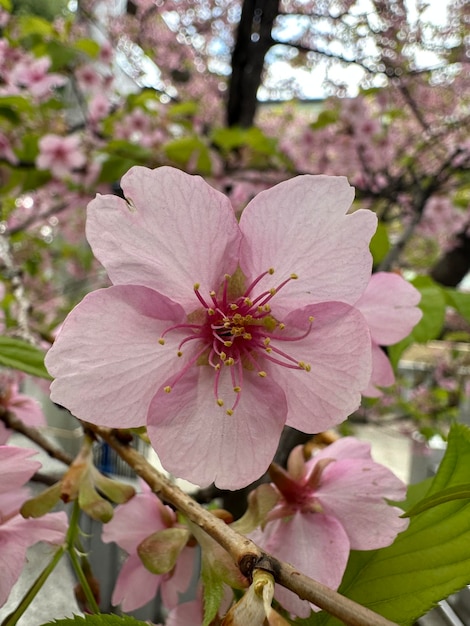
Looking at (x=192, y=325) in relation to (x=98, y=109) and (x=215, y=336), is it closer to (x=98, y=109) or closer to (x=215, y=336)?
(x=215, y=336)

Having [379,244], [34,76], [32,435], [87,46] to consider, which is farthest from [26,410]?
[87,46]

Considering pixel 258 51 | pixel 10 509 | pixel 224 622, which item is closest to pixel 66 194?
pixel 258 51

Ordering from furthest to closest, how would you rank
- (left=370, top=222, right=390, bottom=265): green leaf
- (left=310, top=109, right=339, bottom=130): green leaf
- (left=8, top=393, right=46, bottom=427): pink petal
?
(left=310, top=109, right=339, bottom=130): green leaf, (left=370, top=222, right=390, bottom=265): green leaf, (left=8, top=393, right=46, bottom=427): pink petal

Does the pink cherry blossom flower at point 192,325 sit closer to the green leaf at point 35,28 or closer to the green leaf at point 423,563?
the green leaf at point 423,563

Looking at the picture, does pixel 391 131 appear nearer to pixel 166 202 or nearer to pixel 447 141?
pixel 447 141

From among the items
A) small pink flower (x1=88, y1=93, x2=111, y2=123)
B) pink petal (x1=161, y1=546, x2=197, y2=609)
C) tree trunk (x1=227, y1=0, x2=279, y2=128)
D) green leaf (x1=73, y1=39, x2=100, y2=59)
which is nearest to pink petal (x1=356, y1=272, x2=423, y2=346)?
pink petal (x1=161, y1=546, x2=197, y2=609)

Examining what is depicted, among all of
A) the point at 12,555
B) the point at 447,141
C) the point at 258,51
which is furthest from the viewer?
the point at 447,141

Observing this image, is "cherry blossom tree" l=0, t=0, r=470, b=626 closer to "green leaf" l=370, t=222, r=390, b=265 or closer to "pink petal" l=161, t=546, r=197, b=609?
"pink petal" l=161, t=546, r=197, b=609
